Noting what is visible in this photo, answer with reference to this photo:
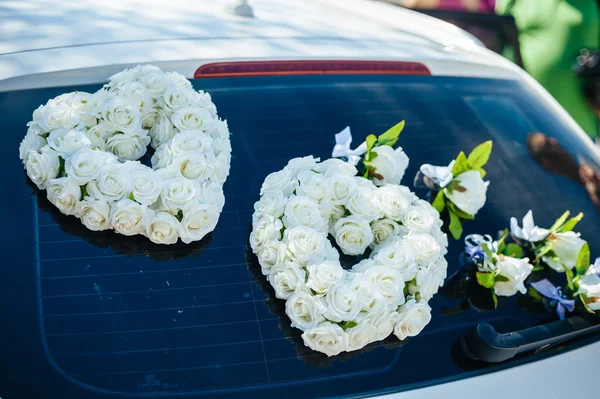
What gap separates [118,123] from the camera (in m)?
2.07

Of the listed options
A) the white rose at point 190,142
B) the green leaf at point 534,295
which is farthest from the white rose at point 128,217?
the green leaf at point 534,295

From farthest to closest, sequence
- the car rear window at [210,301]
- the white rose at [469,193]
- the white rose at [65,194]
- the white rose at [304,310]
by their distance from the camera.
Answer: the white rose at [469,193], the white rose at [65,194], the white rose at [304,310], the car rear window at [210,301]

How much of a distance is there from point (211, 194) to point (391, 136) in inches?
24.7

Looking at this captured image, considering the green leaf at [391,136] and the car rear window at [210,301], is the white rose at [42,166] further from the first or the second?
the green leaf at [391,136]

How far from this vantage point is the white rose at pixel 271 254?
184 cm

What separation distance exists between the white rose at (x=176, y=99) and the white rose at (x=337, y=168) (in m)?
0.43

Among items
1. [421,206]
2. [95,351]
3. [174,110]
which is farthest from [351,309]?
[174,110]

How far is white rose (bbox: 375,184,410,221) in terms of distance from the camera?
2018mm

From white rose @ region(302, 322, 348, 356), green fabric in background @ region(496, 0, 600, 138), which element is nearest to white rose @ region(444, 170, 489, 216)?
white rose @ region(302, 322, 348, 356)

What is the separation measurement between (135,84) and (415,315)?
3.38 ft

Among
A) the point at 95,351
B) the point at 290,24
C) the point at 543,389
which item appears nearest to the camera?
the point at 95,351

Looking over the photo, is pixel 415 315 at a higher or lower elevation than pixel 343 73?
lower

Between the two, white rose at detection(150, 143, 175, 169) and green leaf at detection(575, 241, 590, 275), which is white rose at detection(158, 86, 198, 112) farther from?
green leaf at detection(575, 241, 590, 275)

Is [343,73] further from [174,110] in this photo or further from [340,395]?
[340,395]
